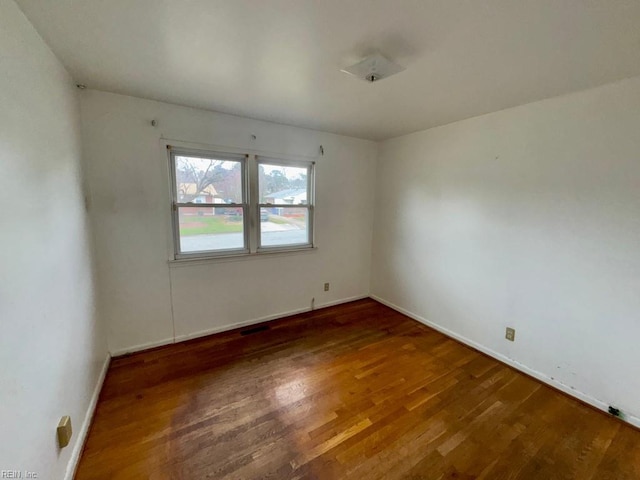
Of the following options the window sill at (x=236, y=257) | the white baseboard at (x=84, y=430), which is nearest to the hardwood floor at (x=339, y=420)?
the white baseboard at (x=84, y=430)

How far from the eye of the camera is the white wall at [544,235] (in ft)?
6.08

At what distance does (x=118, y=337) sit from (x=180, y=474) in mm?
1598

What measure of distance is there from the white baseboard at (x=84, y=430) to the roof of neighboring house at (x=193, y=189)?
5.51ft

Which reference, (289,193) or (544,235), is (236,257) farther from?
(544,235)

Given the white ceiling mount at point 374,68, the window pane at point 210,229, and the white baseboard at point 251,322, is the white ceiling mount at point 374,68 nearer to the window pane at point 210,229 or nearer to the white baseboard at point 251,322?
the window pane at point 210,229

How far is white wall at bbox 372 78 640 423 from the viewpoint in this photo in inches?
73.0

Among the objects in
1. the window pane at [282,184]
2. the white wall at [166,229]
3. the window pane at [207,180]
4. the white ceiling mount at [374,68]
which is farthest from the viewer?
the window pane at [282,184]

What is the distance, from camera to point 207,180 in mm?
2752

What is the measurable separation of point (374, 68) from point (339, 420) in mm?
2341

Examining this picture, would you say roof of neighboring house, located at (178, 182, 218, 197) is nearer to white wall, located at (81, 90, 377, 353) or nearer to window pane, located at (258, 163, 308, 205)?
white wall, located at (81, 90, 377, 353)

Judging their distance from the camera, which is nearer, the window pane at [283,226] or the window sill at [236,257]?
the window sill at [236,257]

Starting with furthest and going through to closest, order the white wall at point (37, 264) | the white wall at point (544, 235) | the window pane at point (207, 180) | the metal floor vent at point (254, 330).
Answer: the metal floor vent at point (254, 330), the window pane at point (207, 180), the white wall at point (544, 235), the white wall at point (37, 264)

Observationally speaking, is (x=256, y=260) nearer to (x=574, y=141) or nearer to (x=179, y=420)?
(x=179, y=420)

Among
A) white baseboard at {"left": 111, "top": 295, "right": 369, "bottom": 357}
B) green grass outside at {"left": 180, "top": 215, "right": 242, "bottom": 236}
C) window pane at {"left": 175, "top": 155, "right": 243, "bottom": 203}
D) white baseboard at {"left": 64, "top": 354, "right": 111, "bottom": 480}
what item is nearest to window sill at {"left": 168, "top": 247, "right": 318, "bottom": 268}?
green grass outside at {"left": 180, "top": 215, "right": 242, "bottom": 236}
